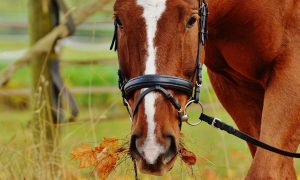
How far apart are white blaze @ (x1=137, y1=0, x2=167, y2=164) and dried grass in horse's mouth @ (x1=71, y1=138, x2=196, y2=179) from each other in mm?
559

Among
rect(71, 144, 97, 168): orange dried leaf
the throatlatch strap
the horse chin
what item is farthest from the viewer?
rect(71, 144, 97, 168): orange dried leaf

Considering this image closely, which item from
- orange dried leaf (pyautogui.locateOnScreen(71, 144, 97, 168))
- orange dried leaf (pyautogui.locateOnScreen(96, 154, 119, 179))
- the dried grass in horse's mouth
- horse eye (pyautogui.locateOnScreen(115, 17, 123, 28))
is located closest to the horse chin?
the dried grass in horse's mouth

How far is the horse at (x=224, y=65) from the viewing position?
12.0ft

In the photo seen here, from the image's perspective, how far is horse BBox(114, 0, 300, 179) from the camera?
3654 millimetres

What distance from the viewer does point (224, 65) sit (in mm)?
5020

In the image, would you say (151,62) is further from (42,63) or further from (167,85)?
(42,63)

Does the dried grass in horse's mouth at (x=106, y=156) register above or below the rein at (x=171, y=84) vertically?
below

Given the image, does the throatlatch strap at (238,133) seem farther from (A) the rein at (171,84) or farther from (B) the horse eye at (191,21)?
(B) the horse eye at (191,21)

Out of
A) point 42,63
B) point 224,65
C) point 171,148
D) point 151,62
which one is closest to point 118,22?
point 151,62

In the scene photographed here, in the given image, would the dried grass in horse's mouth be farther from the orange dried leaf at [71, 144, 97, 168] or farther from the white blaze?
the white blaze

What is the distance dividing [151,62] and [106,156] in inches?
35.8

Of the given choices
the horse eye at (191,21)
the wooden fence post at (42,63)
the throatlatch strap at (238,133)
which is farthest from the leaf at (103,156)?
the wooden fence post at (42,63)

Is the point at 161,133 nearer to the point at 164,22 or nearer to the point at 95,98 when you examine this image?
the point at 164,22

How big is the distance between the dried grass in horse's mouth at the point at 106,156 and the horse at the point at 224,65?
38 centimetres
